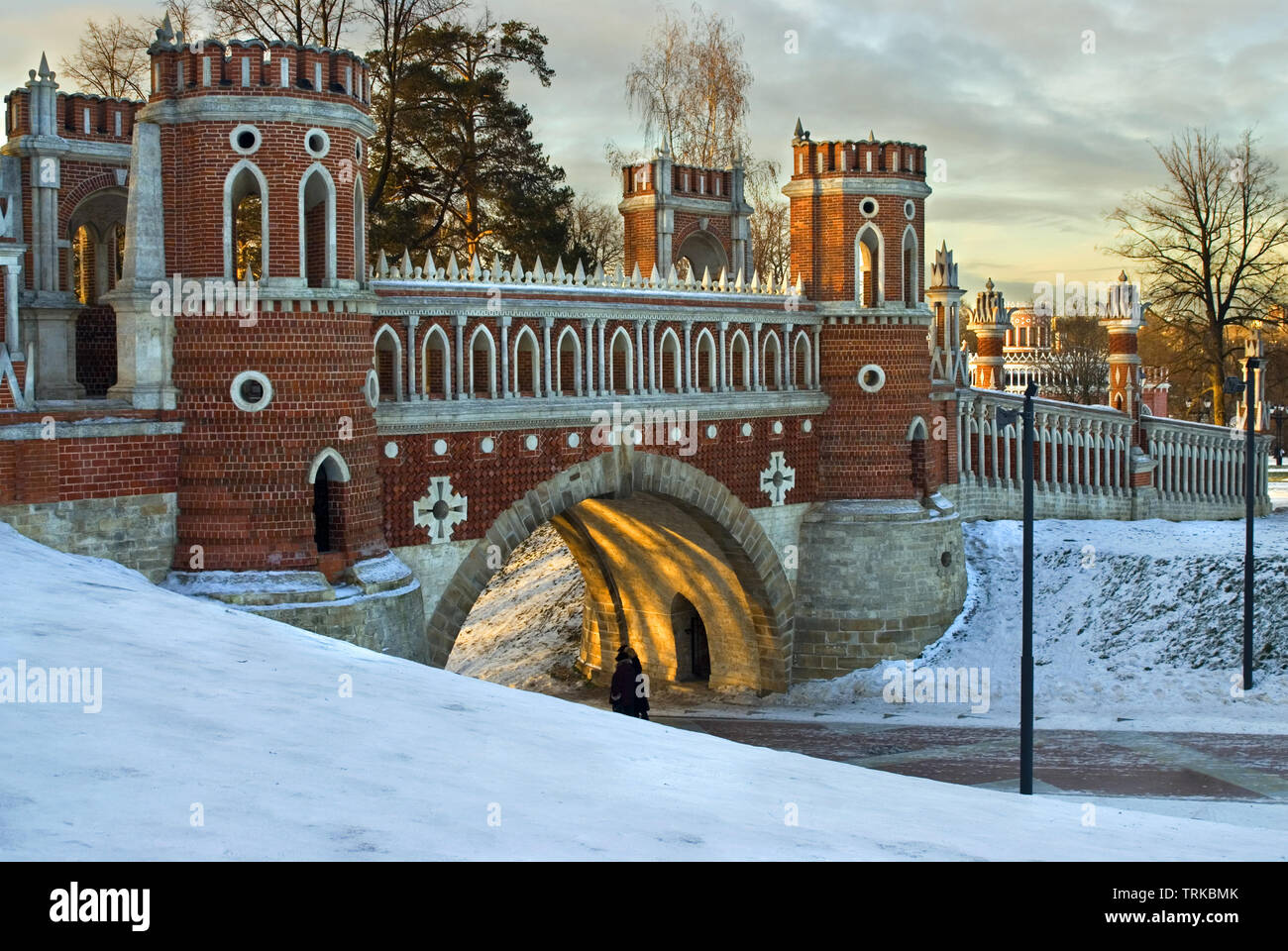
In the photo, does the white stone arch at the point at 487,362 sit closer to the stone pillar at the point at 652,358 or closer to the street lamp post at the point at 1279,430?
the stone pillar at the point at 652,358

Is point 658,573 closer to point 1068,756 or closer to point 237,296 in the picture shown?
point 1068,756

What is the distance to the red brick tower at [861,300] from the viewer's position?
76.7 feet

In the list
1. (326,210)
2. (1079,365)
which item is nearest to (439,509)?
(326,210)

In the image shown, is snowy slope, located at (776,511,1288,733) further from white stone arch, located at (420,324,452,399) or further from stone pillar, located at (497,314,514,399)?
white stone arch, located at (420,324,452,399)

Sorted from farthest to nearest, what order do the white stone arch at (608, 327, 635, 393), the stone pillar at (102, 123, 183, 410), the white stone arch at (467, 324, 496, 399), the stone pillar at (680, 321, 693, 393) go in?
the stone pillar at (680, 321, 693, 393), the white stone arch at (608, 327, 635, 393), the white stone arch at (467, 324, 496, 399), the stone pillar at (102, 123, 183, 410)

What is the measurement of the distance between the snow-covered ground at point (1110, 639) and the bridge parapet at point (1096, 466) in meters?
0.92

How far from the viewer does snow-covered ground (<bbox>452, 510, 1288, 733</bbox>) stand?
66.2ft

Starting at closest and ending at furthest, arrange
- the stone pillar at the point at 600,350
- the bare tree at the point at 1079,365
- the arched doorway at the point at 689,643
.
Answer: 1. the stone pillar at the point at 600,350
2. the arched doorway at the point at 689,643
3. the bare tree at the point at 1079,365

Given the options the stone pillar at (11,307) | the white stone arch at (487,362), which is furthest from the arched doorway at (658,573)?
the stone pillar at (11,307)

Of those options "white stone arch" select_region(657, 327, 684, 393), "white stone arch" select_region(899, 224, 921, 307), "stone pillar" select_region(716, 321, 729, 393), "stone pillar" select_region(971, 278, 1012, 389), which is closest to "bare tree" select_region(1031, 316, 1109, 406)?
"stone pillar" select_region(971, 278, 1012, 389)

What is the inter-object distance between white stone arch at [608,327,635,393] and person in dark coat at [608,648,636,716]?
388cm
